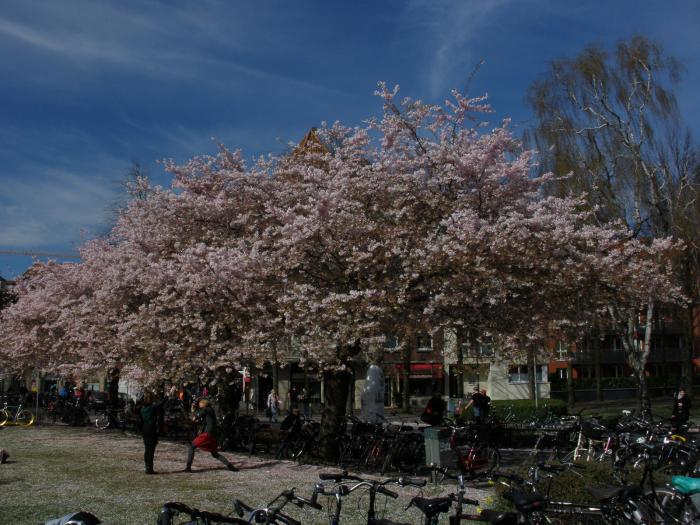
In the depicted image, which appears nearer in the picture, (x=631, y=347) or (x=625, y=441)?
(x=625, y=441)

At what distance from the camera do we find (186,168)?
754 inches

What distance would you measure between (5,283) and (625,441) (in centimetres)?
4384

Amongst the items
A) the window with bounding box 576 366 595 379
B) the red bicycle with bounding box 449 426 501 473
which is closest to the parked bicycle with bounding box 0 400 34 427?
the red bicycle with bounding box 449 426 501 473

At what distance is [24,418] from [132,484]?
17.7m

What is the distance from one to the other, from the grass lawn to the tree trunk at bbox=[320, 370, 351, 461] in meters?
1.08

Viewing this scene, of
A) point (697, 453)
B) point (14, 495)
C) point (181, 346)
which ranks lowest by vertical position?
point (14, 495)

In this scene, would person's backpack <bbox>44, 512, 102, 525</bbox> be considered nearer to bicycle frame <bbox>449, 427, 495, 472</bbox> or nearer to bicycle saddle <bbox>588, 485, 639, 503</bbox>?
bicycle saddle <bbox>588, 485, 639, 503</bbox>

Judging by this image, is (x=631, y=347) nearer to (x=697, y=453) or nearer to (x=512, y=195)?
(x=512, y=195)

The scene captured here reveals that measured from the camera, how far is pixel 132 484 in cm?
1263

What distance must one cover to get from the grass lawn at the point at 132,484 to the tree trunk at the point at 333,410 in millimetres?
1075

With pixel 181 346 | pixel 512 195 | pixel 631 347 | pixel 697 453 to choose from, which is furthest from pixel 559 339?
pixel 631 347

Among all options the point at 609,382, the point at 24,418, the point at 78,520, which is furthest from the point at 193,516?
the point at 609,382

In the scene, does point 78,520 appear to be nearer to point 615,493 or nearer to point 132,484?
point 615,493

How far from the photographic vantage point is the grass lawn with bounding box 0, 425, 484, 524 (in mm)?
9906
